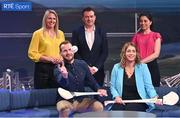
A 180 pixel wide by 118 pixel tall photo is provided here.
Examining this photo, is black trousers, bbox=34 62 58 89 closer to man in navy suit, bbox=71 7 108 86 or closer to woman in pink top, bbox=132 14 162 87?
man in navy suit, bbox=71 7 108 86

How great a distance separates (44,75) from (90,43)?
25.0 inches

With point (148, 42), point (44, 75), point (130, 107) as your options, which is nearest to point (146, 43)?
point (148, 42)

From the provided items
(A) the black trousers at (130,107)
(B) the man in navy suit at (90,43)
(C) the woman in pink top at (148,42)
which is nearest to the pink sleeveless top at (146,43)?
(C) the woman in pink top at (148,42)

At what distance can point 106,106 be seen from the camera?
205 inches

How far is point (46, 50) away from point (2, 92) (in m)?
0.67

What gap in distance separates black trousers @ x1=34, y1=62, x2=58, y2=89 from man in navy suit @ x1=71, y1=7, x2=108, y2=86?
0.35 metres

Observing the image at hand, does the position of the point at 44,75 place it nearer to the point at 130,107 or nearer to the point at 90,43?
the point at 90,43

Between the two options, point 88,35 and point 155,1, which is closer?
point 88,35

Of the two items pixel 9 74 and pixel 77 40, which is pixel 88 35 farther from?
pixel 9 74

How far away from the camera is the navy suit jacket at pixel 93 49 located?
553 centimetres

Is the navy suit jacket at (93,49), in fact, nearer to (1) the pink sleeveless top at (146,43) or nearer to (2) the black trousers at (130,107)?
(1) the pink sleeveless top at (146,43)

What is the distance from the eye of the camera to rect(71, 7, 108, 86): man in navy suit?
552 cm

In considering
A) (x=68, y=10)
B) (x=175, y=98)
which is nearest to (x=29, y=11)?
(x=68, y=10)

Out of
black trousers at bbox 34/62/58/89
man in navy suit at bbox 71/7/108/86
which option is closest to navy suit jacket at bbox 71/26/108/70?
man in navy suit at bbox 71/7/108/86
